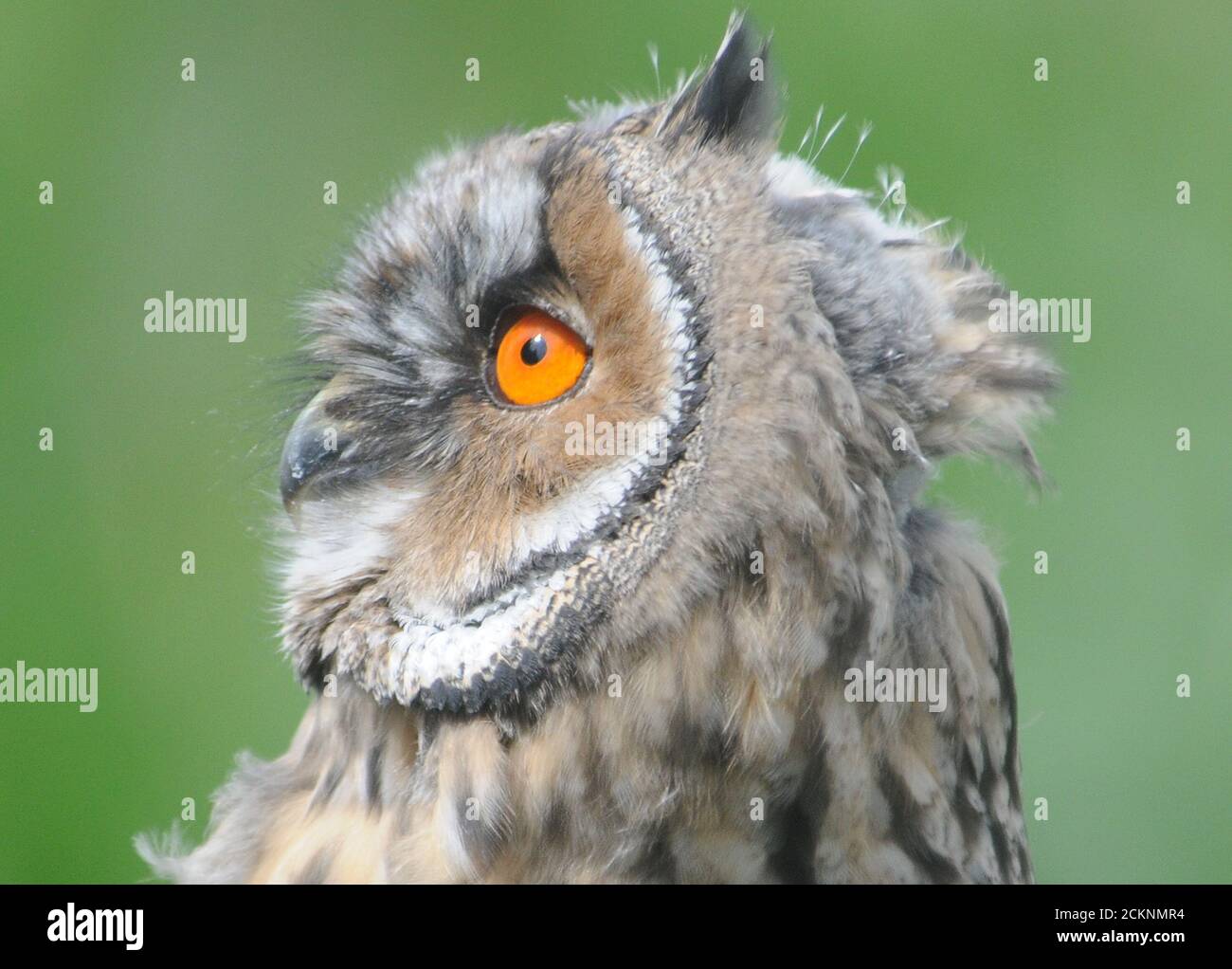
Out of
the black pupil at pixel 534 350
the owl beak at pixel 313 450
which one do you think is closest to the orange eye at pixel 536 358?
the black pupil at pixel 534 350

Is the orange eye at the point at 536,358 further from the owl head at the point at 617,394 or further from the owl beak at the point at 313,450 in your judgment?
the owl beak at the point at 313,450

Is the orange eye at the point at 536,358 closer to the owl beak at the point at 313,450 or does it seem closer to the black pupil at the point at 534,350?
the black pupil at the point at 534,350

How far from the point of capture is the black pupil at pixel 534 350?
1232 millimetres

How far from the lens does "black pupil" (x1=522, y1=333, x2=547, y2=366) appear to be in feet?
4.04

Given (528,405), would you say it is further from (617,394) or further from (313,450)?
(313,450)

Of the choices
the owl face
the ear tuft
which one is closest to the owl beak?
the owl face

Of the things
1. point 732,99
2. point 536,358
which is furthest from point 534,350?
point 732,99

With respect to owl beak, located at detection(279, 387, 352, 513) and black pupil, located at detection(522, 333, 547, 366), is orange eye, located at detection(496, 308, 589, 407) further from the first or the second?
owl beak, located at detection(279, 387, 352, 513)

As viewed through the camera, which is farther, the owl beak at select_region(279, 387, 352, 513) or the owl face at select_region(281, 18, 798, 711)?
the owl beak at select_region(279, 387, 352, 513)

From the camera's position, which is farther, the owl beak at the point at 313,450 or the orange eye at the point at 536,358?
the owl beak at the point at 313,450

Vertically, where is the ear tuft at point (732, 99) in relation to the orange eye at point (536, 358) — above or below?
above

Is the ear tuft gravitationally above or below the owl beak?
above

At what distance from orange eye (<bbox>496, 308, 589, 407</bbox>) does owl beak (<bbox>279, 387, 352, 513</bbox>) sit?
0.76ft

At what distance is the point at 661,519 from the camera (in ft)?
3.76
